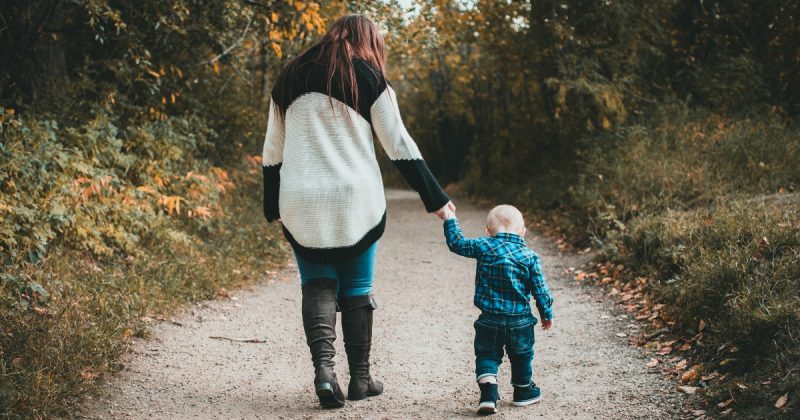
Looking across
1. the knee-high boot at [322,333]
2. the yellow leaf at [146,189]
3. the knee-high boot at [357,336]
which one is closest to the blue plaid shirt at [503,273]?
the knee-high boot at [357,336]

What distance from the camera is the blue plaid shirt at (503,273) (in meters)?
3.79

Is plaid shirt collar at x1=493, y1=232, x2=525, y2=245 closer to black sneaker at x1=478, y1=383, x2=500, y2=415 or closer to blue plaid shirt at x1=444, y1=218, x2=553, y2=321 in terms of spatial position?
blue plaid shirt at x1=444, y1=218, x2=553, y2=321

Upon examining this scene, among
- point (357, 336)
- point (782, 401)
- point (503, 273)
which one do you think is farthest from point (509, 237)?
point (782, 401)

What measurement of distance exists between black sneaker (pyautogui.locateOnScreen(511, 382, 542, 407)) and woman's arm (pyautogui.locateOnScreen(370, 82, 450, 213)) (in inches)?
42.8

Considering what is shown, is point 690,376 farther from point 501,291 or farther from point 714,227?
point 714,227

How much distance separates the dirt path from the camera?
4.01 meters

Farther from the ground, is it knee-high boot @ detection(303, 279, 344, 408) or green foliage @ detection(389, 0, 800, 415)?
green foliage @ detection(389, 0, 800, 415)

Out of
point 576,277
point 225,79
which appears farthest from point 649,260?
point 225,79

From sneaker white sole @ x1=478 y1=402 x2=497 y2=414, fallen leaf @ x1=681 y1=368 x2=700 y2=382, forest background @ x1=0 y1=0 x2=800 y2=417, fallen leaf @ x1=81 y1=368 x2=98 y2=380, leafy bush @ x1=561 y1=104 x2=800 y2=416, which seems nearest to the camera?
sneaker white sole @ x1=478 y1=402 x2=497 y2=414

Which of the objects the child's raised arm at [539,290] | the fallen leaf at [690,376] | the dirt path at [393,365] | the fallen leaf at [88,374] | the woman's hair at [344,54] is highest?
the woman's hair at [344,54]

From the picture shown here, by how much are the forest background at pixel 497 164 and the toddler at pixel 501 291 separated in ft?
3.60

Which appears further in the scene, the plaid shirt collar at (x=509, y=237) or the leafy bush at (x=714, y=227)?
the leafy bush at (x=714, y=227)

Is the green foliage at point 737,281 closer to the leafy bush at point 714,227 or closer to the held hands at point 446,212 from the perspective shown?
the leafy bush at point 714,227

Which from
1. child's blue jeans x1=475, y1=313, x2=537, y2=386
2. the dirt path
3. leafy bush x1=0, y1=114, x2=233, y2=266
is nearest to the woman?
the dirt path
